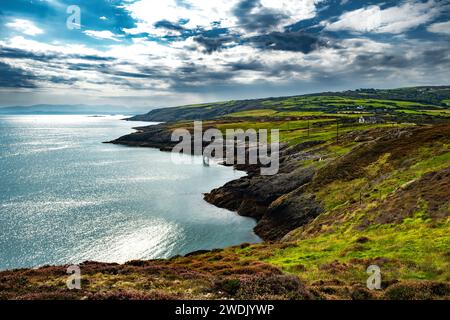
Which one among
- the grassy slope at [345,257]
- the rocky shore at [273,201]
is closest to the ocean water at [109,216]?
the rocky shore at [273,201]

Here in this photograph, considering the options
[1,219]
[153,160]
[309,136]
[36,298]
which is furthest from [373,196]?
[153,160]

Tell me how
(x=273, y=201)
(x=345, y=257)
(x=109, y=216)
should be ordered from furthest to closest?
(x=273, y=201), (x=109, y=216), (x=345, y=257)

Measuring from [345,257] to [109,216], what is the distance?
5440 cm

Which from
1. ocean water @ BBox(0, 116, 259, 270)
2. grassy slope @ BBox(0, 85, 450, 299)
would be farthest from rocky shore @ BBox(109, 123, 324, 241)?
grassy slope @ BBox(0, 85, 450, 299)

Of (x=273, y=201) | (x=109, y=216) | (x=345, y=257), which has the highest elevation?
(x=345, y=257)

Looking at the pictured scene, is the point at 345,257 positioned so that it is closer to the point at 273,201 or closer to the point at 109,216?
the point at 273,201

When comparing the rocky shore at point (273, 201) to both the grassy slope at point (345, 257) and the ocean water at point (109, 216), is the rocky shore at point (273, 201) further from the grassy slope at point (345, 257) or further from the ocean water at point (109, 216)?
the grassy slope at point (345, 257)

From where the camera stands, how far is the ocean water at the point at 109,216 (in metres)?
55.2

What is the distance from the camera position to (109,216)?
73.4m

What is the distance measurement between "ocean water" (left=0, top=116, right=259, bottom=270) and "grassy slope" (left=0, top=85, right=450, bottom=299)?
15.3 meters

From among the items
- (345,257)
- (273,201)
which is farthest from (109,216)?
(345,257)
